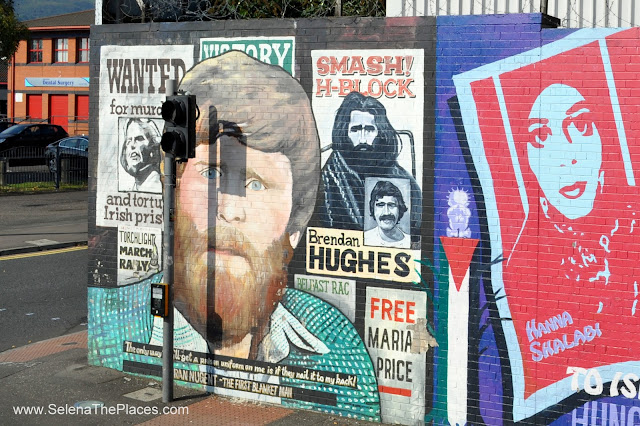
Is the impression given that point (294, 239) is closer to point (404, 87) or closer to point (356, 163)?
point (356, 163)

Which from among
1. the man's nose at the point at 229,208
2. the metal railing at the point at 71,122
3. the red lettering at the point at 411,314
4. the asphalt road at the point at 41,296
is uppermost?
the metal railing at the point at 71,122

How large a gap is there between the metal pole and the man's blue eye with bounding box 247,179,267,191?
867 mm

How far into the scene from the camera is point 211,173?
1009cm

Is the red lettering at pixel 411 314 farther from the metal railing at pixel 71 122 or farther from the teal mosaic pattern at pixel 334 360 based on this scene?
the metal railing at pixel 71 122

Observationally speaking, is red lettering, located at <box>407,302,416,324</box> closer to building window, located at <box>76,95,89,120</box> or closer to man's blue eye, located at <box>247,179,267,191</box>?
man's blue eye, located at <box>247,179,267,191</box>

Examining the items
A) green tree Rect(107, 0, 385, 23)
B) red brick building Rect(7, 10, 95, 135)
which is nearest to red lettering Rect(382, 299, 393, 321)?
green tree Rect(107, 0, 385, 23)

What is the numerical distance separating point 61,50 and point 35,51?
2.56m

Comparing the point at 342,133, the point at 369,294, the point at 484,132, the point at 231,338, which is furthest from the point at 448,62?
the point at 231,338

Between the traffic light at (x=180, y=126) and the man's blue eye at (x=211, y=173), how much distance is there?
0.60 meters

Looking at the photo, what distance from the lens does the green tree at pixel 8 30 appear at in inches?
1492

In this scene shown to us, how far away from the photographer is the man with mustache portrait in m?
9.09

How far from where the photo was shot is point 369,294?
9258 mm

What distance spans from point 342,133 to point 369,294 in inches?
70.2

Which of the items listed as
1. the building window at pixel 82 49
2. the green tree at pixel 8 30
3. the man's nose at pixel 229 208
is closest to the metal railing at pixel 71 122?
the building window at pixel 82 49
